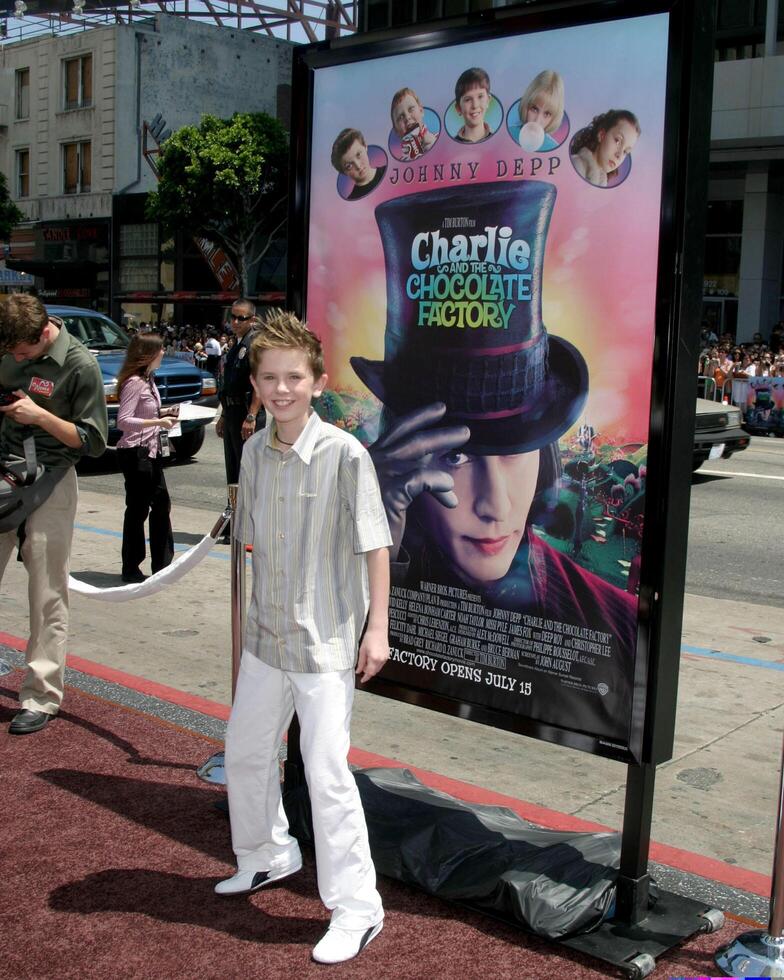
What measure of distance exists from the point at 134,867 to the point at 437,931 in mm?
1114

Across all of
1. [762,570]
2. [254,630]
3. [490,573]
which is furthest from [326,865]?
[762,570]

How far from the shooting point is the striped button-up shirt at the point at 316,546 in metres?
3.54

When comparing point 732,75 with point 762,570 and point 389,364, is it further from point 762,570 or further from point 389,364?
point 389,364

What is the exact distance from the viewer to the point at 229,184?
41156 mm

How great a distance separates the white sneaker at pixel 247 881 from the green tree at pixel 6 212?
161ft

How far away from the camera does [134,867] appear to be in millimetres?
4023

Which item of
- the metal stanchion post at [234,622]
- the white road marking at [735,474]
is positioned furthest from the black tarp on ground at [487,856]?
the white road marking at [735,474]

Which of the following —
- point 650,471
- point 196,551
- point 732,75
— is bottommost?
point 196,551

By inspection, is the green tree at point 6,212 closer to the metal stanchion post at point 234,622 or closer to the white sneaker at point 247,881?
the metal stanchion post at point 234,622

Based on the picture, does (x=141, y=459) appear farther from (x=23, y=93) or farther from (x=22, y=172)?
(x=23, y=93)

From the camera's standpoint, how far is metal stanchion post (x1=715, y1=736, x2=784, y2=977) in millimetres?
3297

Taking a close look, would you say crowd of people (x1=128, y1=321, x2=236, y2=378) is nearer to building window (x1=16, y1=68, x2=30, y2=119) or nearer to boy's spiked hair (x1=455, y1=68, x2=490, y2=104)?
building window (x1=16, y1=68, x2=30, y2=119)

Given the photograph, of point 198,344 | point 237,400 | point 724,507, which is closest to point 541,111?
point 237,400

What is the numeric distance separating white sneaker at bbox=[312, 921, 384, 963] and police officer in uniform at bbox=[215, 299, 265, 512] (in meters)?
6.19
